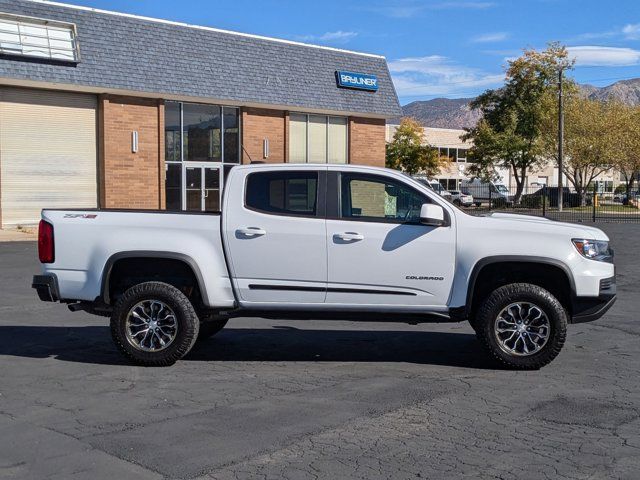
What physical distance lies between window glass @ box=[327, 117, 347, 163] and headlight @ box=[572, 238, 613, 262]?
89.8 feet

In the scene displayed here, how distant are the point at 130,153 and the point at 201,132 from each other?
3.36 meters

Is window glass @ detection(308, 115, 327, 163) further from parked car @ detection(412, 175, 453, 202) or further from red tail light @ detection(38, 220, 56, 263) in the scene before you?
red tail light @ detection(38, 220, 56, 263)

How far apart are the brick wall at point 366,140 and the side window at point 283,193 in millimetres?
27100

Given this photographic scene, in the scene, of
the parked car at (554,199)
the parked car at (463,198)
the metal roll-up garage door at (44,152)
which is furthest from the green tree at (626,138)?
the metal roll-up garage door at (44,152)

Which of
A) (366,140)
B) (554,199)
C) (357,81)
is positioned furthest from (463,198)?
(357,81)

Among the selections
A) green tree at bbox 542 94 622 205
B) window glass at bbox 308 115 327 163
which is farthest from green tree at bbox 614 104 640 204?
window glass at bbox 308 115 327 163

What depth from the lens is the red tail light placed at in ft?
26.6

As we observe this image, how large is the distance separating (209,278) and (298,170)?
4.68 ft

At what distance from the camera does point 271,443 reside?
5.62 metres

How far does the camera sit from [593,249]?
7953mm

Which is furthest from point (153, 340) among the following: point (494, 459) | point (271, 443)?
point (494, 459)

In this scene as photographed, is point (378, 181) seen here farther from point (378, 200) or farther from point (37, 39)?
point (37, 39)

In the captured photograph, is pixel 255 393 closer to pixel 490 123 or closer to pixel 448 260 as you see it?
pixel 448 260

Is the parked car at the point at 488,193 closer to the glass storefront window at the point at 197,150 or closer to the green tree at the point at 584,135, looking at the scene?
the green tree at the point at 584,135
